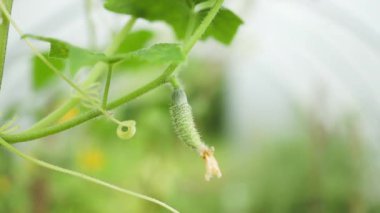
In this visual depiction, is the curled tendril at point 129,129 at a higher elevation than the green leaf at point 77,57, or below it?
below

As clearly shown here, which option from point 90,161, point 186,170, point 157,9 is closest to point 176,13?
point 157,9

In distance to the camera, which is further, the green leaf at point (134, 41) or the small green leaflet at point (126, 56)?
the green leaf at point (134, 41)

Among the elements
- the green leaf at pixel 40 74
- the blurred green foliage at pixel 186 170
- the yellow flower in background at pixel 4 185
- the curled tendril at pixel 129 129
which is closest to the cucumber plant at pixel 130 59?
the curled tendril at pixel 129 129

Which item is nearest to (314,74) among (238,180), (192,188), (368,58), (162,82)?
(368,58)

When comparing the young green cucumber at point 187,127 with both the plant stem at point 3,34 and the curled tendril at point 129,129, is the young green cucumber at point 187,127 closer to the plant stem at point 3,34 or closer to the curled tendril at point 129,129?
the curled tendril at point 129,129

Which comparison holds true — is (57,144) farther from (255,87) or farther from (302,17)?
(255,87)

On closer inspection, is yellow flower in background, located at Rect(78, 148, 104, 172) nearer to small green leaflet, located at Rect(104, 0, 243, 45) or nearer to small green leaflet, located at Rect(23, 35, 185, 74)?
small green leaflet, located at Rect(104, 0, 243, 45)

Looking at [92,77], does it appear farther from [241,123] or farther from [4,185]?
[241,123]
